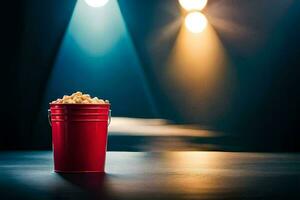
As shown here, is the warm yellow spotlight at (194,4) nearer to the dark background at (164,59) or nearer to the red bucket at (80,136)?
the dark background at (164,59)

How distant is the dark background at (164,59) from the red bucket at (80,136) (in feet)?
13.5

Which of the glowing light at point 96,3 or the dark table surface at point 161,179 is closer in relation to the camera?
the dark table surface at point 161,179

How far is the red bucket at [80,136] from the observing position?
7379mm

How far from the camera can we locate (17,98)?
11.5 m

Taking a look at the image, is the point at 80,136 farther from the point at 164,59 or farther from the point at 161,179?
the point at 164,59

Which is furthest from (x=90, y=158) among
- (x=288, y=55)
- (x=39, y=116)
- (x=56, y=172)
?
(x=288, y=55)

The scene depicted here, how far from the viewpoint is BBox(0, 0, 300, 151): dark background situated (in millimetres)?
11539

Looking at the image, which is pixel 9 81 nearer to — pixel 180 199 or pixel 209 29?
pixel 209 29

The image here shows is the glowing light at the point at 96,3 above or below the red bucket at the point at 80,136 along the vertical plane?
above

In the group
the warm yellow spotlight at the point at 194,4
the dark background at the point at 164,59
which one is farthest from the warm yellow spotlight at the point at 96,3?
the warm yellow spotlight at the point at 194,4

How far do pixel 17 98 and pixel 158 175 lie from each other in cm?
503

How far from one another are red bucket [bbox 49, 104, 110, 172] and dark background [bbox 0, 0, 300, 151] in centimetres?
411

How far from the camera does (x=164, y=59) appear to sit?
1167 centimetres

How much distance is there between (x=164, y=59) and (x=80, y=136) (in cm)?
450
